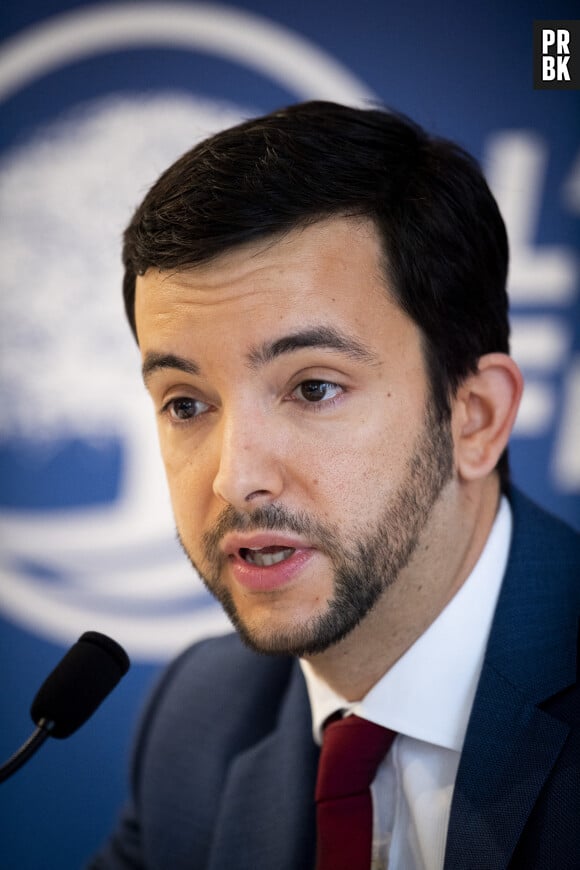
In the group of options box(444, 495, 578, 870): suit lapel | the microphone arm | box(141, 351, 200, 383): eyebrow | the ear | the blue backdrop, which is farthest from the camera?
the blue backdrop

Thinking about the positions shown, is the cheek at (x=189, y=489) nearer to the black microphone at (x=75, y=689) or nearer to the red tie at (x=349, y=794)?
the black microphone at (x=75, y=689)

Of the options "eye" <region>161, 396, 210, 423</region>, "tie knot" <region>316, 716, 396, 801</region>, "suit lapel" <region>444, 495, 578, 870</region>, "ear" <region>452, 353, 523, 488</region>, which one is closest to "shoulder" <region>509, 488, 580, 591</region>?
"suit lapel" <region>444, 495, 578, 870</region>

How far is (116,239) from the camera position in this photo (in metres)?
2.24

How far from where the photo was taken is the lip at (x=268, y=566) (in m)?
1.25

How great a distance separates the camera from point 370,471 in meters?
1.27

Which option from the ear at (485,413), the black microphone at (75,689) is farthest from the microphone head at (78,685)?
the ear at (485,413)

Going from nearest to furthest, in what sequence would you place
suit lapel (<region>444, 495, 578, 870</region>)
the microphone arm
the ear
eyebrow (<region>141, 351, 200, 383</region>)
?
the microphone arm < suit lapel (<region>444, 495, 578, 870</region>) < eyebrow (<region>141, 351, 200, 383</region>) < the ear

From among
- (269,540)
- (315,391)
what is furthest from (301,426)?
(269,540)

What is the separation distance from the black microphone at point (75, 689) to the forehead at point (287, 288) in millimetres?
478

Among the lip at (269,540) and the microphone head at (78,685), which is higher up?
the lip at (269,540)

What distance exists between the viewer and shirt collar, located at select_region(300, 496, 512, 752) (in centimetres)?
134

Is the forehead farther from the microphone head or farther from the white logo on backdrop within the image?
the white logo on backdrop

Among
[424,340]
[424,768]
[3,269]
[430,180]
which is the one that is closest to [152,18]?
[3,269]

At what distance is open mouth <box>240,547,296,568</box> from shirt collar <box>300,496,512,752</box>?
296 millimetres
